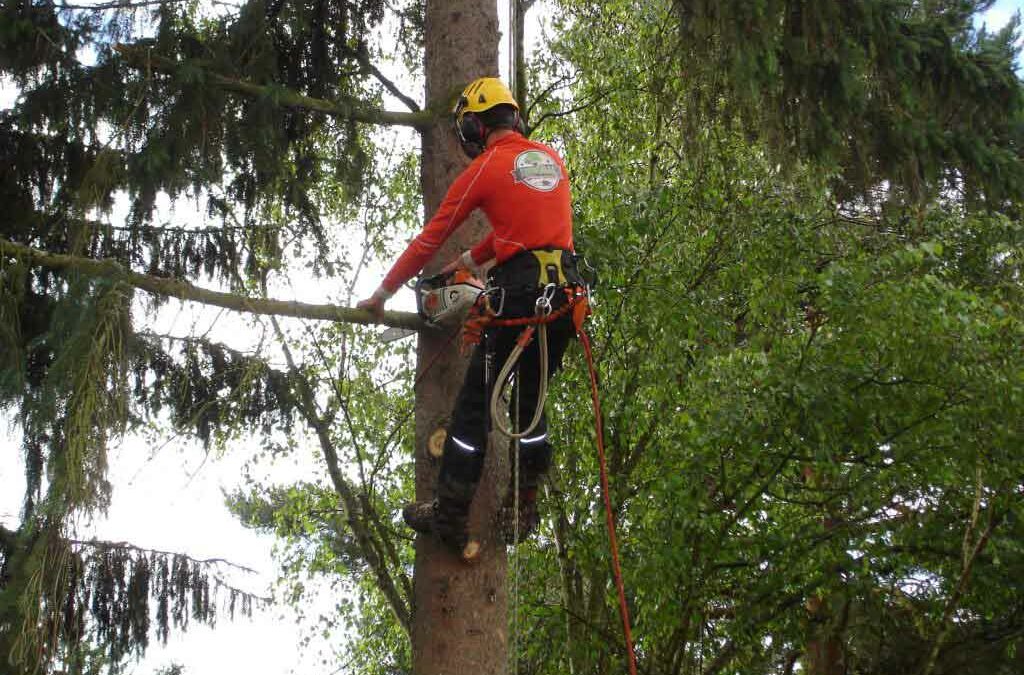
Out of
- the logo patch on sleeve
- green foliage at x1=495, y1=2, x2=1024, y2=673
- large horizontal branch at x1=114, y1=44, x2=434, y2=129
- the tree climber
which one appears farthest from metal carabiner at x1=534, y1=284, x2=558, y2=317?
green foliage at x1=495, y1=2, x2=1024, y2=673

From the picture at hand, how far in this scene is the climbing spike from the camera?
425 centimetres

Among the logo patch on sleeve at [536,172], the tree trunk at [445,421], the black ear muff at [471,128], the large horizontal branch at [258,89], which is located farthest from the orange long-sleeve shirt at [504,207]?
the large horizontal branch at [258,89]

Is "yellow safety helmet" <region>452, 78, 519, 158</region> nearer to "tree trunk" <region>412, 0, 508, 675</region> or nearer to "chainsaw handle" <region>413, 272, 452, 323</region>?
"tree trunk" <region>412, 0, 508, 675</region>

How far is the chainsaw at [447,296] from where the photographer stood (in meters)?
4.16

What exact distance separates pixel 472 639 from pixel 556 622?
3.84 meters

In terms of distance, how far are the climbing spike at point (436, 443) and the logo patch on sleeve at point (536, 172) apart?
3.29 ft

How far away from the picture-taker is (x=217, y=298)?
4.17 meters

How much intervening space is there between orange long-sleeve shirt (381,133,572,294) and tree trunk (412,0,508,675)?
443 mm

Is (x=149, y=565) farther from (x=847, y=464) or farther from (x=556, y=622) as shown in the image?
(x=847, y=464)

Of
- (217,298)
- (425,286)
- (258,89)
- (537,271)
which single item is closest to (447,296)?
(425,286)

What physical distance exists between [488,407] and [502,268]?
0.51 m

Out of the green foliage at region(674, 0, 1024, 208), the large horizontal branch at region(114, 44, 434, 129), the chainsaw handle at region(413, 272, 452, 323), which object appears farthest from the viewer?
the green foliage at region(674, 0, 1024, 208)

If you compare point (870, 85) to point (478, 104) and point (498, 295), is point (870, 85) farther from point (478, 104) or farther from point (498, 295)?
point (498, 295)

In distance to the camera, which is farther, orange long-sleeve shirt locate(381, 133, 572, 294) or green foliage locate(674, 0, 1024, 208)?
green foliage locate(674, 0, 1024, 208)
